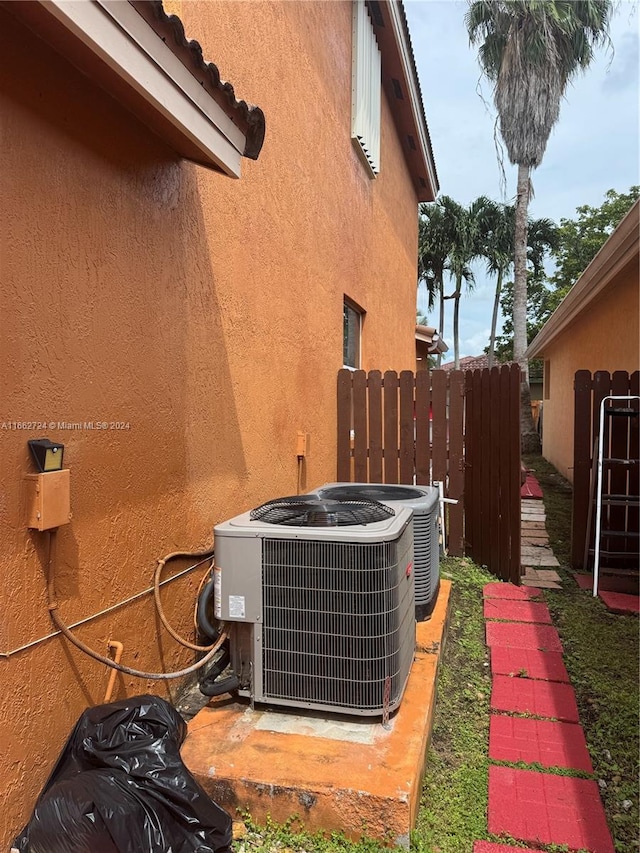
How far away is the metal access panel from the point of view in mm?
2514

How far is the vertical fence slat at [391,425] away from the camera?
6.25 m

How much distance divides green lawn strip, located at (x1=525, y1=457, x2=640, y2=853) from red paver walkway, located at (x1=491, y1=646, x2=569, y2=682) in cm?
7

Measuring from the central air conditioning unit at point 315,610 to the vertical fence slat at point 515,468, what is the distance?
117 inches

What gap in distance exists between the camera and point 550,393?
16500 mm

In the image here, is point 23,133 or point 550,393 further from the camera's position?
point 550,393

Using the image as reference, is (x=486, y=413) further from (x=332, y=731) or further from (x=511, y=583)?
(x=332, y=731)

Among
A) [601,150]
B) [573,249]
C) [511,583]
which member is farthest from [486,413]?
[573,249]

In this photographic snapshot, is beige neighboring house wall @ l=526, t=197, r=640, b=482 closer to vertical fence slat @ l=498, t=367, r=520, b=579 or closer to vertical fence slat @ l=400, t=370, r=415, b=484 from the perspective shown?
vertical fence slat @ l=498, t=367, r=520, b=579

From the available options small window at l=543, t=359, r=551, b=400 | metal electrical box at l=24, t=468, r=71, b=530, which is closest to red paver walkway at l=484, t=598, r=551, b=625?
metal electrical box at l=24, t=468, r=71, b=530

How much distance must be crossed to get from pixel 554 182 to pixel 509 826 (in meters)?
21.9

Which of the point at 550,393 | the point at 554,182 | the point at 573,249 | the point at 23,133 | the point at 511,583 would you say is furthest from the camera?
the point at 573,249

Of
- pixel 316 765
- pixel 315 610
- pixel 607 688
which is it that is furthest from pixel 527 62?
pixel 316 765

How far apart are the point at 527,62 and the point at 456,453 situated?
15.0 m

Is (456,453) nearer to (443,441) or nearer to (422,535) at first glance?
(443,441)
